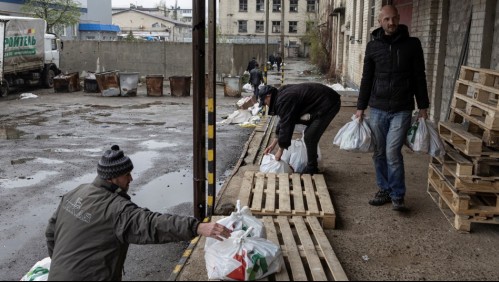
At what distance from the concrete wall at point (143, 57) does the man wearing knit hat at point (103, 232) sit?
25.4 meters

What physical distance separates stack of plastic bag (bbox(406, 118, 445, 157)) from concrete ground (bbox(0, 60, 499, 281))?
0.72m

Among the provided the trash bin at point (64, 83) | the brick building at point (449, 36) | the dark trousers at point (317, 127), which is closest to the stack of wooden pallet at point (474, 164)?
the dark trousers at point (317, 127)

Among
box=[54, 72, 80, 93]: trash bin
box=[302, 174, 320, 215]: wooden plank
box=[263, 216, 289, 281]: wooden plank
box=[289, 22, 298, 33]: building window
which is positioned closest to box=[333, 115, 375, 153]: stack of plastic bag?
box=[302, 174, 320, 215]: wooden plank

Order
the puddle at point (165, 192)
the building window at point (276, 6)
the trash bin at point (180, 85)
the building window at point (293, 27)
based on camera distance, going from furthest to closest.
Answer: the building window at point (276, 6) → the building window at point (293, 27) → the trash bin at point (180, 85) → the puddle at point (165, 192)

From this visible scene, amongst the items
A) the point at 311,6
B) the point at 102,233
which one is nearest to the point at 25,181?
the point at 102,233

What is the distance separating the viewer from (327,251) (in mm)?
4270

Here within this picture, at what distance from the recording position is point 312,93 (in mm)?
6527

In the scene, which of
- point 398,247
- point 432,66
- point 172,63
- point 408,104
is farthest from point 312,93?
point 172,63

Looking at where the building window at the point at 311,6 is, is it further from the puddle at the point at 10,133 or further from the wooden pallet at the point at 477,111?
the wooden pallet at the point at 477,111

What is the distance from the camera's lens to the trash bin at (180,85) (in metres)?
21.5

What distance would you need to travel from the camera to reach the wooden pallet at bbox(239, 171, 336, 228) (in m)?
5.25

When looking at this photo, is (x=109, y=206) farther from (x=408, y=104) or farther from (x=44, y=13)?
(x=44, y=13)

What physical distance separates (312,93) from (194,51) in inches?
77.3

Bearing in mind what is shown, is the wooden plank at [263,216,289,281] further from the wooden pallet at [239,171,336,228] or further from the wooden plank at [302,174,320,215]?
the wooden plank at [302,174,320,215]
